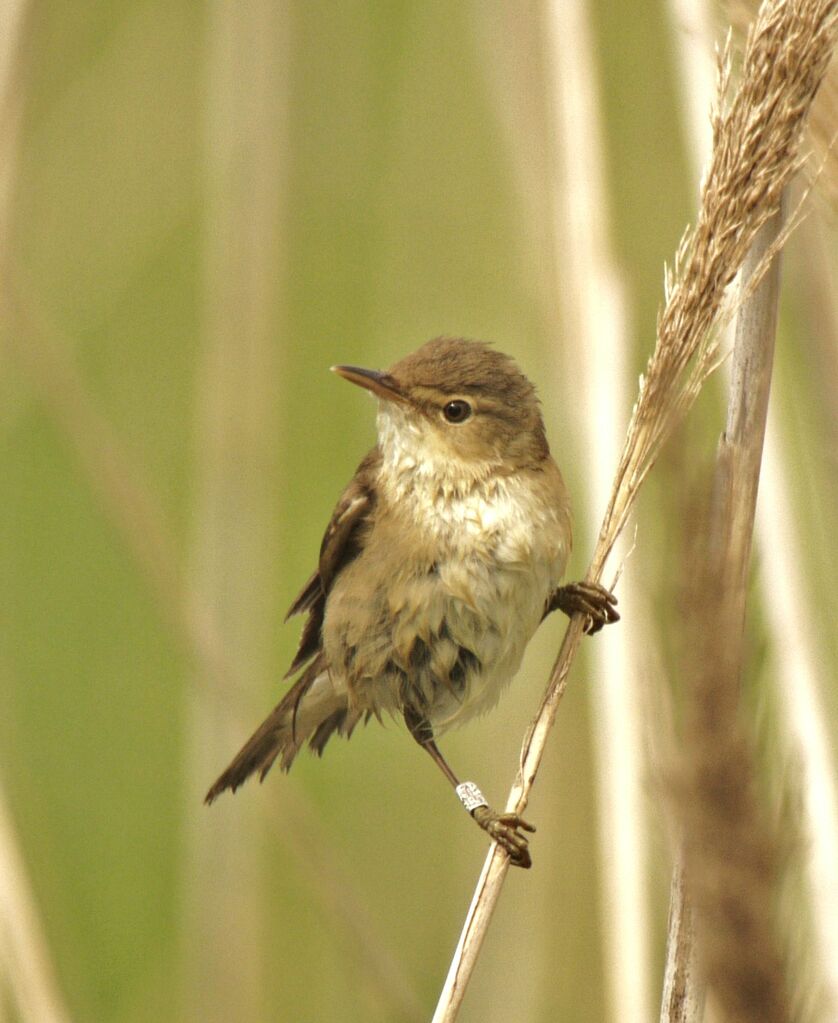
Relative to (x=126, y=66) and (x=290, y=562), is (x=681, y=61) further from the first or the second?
(x=290, y=562)

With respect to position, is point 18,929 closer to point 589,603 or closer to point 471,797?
point 471,797

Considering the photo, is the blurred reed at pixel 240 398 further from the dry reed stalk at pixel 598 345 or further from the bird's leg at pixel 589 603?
the bird's leg at pixel 589 603

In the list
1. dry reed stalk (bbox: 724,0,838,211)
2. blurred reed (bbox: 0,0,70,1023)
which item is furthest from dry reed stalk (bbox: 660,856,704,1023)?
blurred reed (bbox: 0,0,70,1023)

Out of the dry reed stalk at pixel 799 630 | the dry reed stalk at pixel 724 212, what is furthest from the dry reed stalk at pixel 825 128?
the dry reed stalk at pixel 724 212

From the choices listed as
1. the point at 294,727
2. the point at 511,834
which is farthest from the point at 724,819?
the point at 294,727

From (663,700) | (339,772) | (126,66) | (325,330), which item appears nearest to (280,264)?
(126,66)

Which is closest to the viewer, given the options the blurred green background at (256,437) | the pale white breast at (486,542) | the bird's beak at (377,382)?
the pale white breast at (486,542)

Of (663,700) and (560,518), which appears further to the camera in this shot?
(560,518)

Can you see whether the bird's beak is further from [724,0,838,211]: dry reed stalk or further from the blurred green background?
[724,0,838,211]: dry reed stalk
